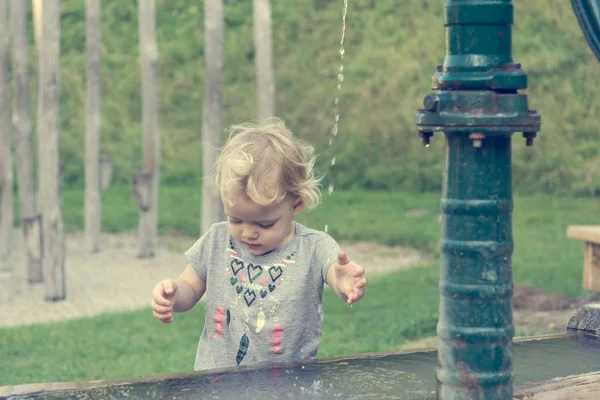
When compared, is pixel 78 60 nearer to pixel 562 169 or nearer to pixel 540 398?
pixel 562 169

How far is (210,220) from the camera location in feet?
26.3

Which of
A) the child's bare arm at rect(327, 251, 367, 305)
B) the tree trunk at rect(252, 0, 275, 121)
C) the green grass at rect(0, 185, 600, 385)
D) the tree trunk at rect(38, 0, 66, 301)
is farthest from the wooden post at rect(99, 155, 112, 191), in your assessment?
the child's bare arm at rect(327, 251, 367, 305)

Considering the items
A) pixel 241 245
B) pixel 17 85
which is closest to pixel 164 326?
pixel 17 85

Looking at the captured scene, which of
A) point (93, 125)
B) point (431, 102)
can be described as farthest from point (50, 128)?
point (431, 102)

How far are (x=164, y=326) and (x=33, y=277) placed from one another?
74.3 inches

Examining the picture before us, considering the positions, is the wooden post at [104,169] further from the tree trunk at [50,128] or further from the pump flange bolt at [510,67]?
the pump flange bolt at [510,67]

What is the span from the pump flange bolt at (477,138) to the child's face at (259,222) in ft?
3.04

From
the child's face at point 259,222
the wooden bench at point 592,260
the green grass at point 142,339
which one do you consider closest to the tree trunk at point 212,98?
the green grass at point 142,339

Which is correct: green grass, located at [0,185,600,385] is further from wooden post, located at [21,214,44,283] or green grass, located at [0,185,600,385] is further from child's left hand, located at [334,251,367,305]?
child's left hand, located at [334,251,367,305]

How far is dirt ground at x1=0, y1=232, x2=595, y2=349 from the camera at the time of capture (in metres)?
6.56

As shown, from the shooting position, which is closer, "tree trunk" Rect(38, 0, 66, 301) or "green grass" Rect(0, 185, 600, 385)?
"green grass" Rect(0, 185, 600, 385)

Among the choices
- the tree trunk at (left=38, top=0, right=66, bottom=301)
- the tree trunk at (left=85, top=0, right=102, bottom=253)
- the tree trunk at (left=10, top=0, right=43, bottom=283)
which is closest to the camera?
the tree trunk at (left=38, top=0, right=66, bottom=301)

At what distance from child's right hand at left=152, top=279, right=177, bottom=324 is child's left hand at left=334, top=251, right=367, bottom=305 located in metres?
0.43

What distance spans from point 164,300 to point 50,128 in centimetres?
474
